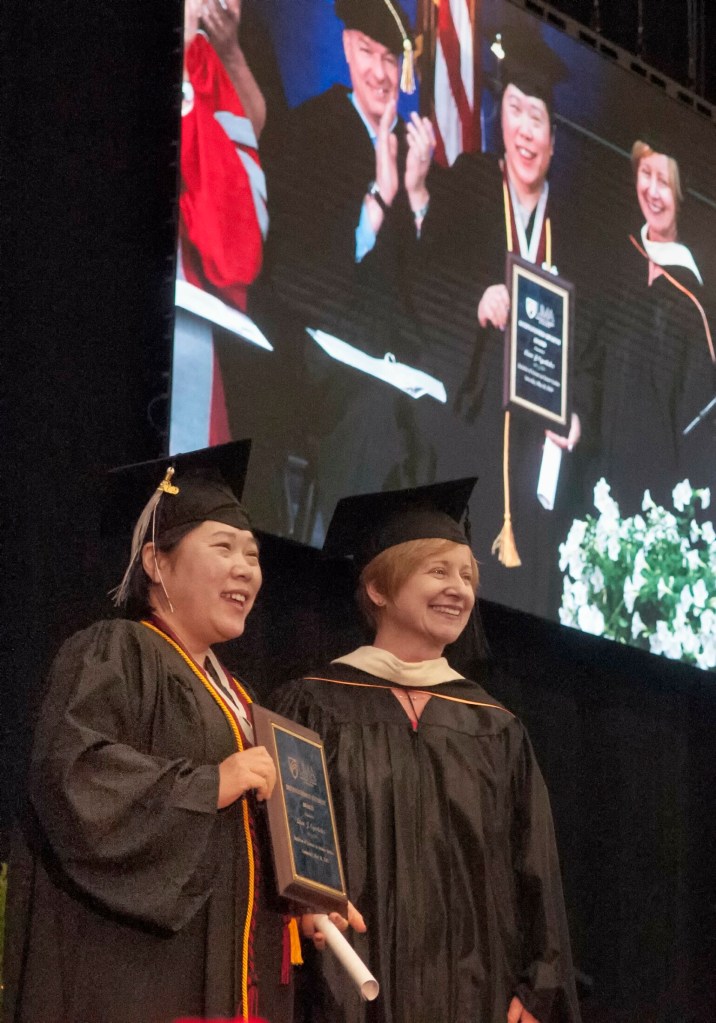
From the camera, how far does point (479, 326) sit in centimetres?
547

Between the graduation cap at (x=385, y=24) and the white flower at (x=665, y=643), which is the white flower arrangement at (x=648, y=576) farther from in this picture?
the graduation cap at (x=385, y=24)

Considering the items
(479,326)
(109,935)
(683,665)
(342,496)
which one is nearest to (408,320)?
(479,326)

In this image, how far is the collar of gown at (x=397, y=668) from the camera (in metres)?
4.32

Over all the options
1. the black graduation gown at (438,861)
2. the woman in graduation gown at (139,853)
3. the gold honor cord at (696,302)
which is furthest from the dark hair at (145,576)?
the gold honor cord at (696,302)

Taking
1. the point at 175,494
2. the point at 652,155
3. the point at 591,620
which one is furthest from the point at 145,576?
the point at 652,155

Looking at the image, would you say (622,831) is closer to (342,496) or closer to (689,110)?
(342,496)

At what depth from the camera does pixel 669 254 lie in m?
6.23

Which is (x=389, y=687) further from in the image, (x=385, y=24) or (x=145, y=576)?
(x=385, y=24)

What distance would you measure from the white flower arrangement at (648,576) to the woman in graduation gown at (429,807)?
114cm

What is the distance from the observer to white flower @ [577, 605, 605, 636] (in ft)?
18.1

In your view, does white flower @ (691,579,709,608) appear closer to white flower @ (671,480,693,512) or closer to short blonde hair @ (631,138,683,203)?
white flower @ (671,480,693,512)

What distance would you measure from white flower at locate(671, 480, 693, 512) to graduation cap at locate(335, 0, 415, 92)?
1.59 m

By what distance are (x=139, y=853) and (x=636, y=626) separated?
2.74m

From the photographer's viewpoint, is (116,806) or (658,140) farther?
(658,140)
